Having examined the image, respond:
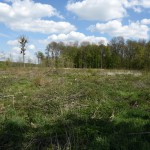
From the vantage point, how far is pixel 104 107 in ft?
27.3

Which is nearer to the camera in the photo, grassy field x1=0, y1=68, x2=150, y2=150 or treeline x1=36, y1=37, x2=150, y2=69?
grassy field x1=0, y1=68, x2=150, y2=150

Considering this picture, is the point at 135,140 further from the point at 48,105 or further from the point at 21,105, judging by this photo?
the point at 21,105

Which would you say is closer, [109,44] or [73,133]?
[73,133]

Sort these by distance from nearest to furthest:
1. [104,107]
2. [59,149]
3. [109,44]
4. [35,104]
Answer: [59,149] → [104,107] → [35,104] → [109,44]

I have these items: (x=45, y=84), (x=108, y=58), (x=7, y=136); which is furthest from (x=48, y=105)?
(x=108, y=58)

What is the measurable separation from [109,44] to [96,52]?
5.37m

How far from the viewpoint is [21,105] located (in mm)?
8844

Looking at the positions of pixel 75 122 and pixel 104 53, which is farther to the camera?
pixel 104 53

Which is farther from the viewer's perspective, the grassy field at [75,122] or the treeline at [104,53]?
the treeline at [104,53]

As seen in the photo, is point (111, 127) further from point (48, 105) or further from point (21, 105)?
point (21, 105)

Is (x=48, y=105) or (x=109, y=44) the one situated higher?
(x=109, y=44)

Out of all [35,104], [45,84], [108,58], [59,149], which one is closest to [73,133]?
[59,149]

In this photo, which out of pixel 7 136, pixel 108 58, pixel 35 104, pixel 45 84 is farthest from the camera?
pixel 108 58

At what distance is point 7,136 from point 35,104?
2893 millimetres
